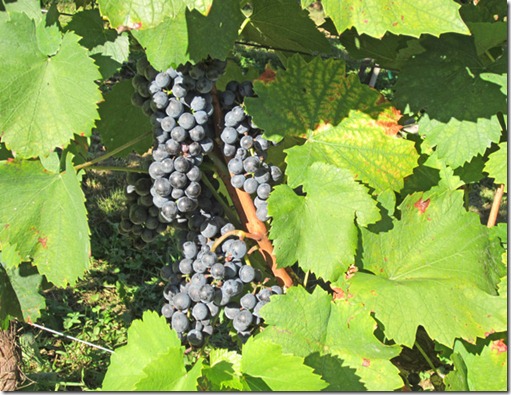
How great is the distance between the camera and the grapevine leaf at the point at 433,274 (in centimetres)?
170

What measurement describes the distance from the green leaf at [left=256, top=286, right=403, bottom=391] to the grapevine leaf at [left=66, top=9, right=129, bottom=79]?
733 millimetres

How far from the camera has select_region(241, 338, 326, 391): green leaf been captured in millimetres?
1452

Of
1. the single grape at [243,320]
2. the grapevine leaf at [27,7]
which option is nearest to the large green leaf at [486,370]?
the single grape at [243,320]

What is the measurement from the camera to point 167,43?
58.5 inches

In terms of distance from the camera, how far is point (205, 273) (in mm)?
1716

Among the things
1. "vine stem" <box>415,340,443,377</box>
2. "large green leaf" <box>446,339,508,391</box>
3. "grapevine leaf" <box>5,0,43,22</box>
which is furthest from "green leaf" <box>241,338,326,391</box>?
"grapevine leaf" <box>5,0,43,22</box>

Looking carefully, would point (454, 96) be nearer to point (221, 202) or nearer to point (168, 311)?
point (221, 202)

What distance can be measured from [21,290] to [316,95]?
105 centimetres

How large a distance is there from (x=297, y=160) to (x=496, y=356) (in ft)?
2.46

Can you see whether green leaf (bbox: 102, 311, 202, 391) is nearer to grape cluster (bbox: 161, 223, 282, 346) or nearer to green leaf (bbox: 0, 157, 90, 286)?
grape cluster (bbox: 161, 223, 282, 346)

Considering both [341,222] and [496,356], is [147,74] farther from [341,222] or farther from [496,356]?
[496,356]

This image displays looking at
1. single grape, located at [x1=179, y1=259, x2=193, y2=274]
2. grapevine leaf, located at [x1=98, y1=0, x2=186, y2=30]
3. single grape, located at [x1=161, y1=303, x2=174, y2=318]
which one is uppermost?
grapevine leaf, located at [x1=98, y1=0, x2=186, y2=30]

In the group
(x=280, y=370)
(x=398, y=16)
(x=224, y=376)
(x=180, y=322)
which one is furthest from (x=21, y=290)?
(x=398, y=16)

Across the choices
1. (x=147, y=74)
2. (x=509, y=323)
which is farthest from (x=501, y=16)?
(x=147, y=74)
